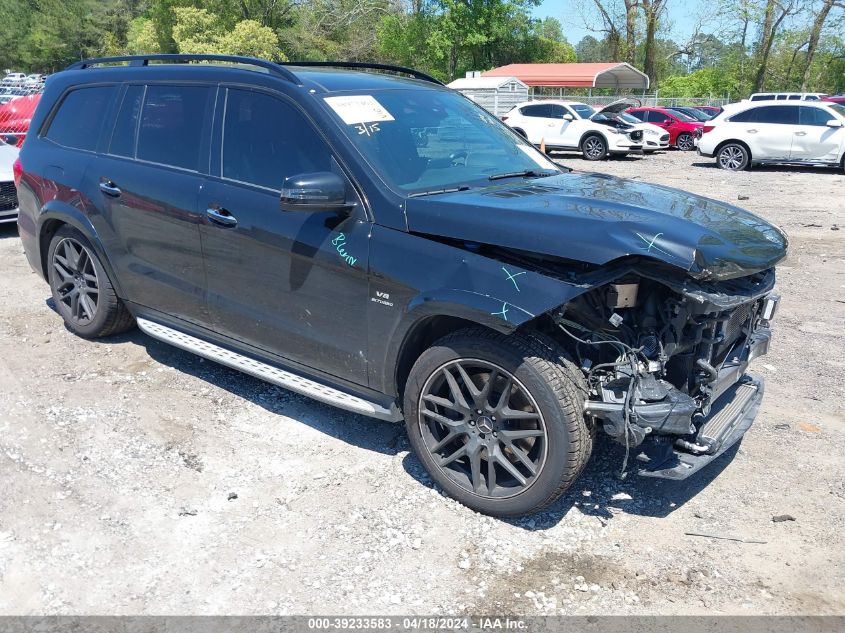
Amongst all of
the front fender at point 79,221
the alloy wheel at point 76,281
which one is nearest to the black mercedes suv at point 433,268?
the front fender at point 79,221

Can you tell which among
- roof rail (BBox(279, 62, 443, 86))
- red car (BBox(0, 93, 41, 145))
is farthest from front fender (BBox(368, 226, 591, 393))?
red car (BBox(0, 93, 41, 145))

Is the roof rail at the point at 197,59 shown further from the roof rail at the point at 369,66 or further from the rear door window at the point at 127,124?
the roof rail at the point at 369,66

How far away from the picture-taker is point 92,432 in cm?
437

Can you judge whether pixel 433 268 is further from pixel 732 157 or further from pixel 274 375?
pixel 732 157

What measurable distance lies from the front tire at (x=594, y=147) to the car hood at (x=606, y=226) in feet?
62.3

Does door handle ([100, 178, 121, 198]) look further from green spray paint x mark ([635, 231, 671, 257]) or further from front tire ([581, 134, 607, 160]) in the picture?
front tire ([581, 134, 607, 160])

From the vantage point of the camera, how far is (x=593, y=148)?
22.2 metres

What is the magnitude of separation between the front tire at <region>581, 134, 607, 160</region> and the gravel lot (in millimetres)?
17750

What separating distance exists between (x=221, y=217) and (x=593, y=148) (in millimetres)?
19599

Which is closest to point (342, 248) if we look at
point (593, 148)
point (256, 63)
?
point (256, 63)

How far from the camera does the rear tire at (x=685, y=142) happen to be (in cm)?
2573

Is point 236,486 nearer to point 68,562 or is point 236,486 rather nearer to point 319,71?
point 68,562

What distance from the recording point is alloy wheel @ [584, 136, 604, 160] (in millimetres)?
22094

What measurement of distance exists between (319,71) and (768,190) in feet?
44.1
